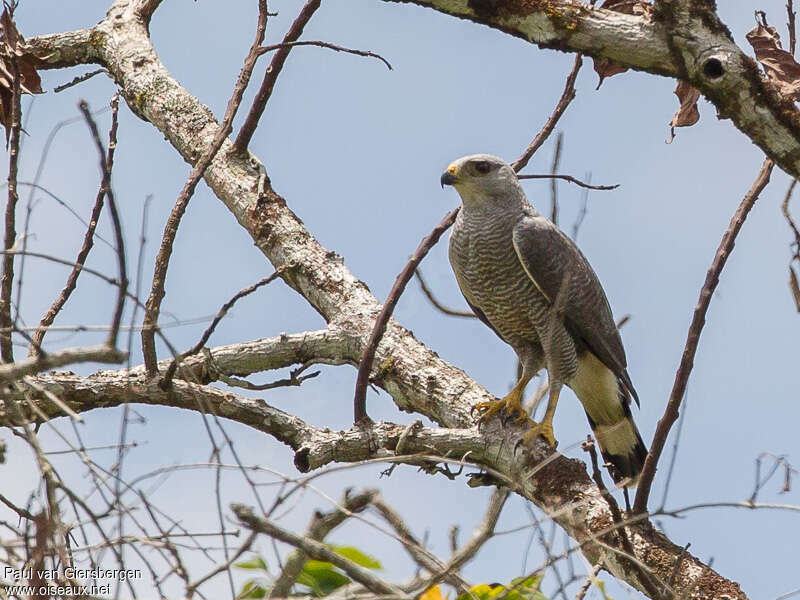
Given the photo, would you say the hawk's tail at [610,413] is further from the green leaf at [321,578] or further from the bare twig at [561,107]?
the green leaf at [321,578]

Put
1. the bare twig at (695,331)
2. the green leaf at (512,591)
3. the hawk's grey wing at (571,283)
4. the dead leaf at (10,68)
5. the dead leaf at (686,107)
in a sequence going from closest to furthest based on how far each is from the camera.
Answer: the green leaf at (512,591) → the bare twig at (695,331) → the dead leaf at (686,107) → the dead leaf at (10,68) → the hawk's grey wing at (571,283)

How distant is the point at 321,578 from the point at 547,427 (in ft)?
7.36

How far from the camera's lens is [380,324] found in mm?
4512

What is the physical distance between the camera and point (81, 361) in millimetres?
2219

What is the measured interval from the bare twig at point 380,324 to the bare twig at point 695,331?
1.25 m

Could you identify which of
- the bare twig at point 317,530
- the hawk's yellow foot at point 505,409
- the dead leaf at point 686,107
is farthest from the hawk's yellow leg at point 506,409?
the bare twig at point 317,530

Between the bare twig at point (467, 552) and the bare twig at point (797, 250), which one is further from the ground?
the bare twig at point (797, 250)

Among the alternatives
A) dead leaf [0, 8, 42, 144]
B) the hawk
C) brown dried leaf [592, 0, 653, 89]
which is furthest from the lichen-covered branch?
the hawk

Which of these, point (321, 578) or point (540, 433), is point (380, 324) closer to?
point (540, 433)

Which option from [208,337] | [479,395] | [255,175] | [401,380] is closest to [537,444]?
[479,395]

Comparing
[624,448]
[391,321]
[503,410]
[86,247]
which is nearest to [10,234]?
[86,247]

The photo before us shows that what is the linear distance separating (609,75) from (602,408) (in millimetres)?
2189

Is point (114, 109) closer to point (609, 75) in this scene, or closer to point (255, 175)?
point (255, 175)

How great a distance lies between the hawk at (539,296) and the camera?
5535 millimetres
